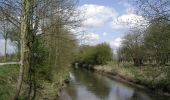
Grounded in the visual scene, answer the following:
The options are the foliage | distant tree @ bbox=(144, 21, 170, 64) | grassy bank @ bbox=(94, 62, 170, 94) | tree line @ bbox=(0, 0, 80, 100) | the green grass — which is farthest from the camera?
the foliage

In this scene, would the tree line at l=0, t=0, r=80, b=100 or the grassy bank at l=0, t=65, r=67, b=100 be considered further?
the grassy bank at l=0, t=65, r=67, b=100

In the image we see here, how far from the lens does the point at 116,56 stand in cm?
10762

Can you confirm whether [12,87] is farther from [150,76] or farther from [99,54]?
[99,54]

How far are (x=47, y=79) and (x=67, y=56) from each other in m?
18.2

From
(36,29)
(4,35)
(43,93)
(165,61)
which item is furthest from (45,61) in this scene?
(4,35)

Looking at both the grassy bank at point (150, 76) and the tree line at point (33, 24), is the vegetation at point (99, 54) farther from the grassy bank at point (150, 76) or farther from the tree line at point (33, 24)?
the tree line at point (33, 24)

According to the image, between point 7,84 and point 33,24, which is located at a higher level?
point 33,24

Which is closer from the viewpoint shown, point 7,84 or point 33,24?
point 33,24

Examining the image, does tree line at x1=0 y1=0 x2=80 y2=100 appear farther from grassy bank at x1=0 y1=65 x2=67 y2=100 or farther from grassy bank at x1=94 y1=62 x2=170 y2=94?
grassy bank at x1=94 y1=62 x2=170 y2=94

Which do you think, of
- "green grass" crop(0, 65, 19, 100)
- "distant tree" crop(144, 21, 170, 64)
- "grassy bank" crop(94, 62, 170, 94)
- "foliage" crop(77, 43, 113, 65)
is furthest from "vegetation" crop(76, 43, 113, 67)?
"distant tree" crop(144, 21, 170, 64)

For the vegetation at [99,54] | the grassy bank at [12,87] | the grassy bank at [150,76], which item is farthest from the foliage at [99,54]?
the grassy bank at [12,87]

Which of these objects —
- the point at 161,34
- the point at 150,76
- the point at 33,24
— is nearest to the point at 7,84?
the point at 33,24

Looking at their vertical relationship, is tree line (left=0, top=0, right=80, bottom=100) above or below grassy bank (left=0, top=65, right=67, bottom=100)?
above

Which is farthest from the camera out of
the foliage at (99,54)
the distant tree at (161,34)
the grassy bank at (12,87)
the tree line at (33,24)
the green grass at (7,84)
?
the foliage at (99,54)
